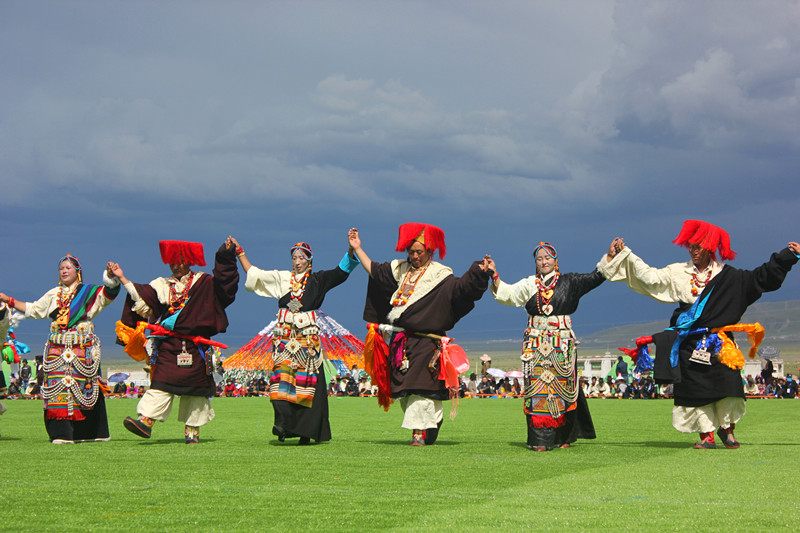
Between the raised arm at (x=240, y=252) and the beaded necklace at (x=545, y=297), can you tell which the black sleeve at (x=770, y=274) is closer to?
the beaded necklace at (x=545, y=297)

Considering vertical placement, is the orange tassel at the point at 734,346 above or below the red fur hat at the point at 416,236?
below

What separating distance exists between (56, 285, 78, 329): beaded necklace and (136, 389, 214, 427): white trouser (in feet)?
4.00

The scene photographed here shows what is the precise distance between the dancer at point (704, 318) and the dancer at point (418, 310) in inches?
58.1

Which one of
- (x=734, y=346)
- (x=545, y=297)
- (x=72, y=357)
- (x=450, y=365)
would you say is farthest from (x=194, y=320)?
(x=734, y=346)

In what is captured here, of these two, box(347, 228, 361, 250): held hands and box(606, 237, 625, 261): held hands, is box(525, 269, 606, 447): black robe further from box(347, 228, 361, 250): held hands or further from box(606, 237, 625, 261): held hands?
box(347, 228, 361, 250): held hands

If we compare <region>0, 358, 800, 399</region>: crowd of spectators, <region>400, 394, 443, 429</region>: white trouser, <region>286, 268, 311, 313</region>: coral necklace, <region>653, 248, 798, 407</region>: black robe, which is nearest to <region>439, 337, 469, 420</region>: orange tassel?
<region>400, 394, 443, 429</region>: white trouser

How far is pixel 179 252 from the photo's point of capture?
9.22m

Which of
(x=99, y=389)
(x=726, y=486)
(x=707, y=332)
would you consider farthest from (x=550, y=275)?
(x=99, y=389)

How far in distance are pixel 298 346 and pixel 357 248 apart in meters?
1.17

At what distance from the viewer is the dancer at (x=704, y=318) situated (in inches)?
321

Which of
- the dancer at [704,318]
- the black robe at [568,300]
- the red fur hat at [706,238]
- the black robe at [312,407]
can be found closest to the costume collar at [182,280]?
the black robe at [312,407]

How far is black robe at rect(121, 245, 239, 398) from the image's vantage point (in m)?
8.94

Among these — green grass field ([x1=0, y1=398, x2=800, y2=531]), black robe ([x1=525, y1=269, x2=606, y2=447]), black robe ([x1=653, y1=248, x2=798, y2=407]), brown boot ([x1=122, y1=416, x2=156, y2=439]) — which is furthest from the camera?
brown boot ([x1=122, y1=416, x2=156, y2=439])

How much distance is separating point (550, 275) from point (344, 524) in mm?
4803
